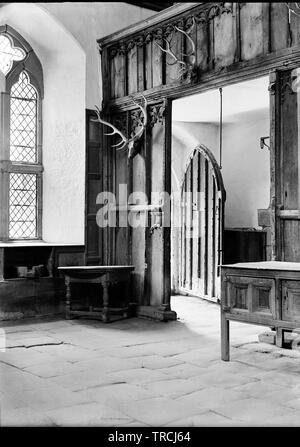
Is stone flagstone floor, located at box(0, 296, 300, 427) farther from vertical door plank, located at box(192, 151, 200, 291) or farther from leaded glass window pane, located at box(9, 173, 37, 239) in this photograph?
vertical door plank, located at box(192, 151, 200, 291)

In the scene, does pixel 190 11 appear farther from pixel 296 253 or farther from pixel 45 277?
pixel 45 277

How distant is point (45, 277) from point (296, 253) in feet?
11.4

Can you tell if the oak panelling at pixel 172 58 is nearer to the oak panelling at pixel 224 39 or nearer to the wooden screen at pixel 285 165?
the oak panelling at pixel 224 39

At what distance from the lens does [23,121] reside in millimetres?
7973

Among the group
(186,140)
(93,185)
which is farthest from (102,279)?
(186,140)

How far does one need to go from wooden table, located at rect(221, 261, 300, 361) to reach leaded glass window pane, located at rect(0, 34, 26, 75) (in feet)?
16.0

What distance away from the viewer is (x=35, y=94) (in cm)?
811

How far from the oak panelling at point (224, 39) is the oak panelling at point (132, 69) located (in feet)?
5.07

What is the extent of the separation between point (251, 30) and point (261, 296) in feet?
9.87

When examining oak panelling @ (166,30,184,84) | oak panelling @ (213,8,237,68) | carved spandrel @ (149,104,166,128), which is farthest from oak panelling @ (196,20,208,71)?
carved spandrel @ (149,104,166,128)

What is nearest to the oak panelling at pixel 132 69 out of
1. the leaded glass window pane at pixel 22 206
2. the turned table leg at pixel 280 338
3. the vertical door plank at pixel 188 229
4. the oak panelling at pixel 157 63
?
the oak panelling at pixel 157 63

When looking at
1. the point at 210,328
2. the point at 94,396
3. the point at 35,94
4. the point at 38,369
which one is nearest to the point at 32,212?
the point at 35,94

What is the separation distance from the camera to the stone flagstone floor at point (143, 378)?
331cm

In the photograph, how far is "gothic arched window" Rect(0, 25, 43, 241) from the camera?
304 inches
